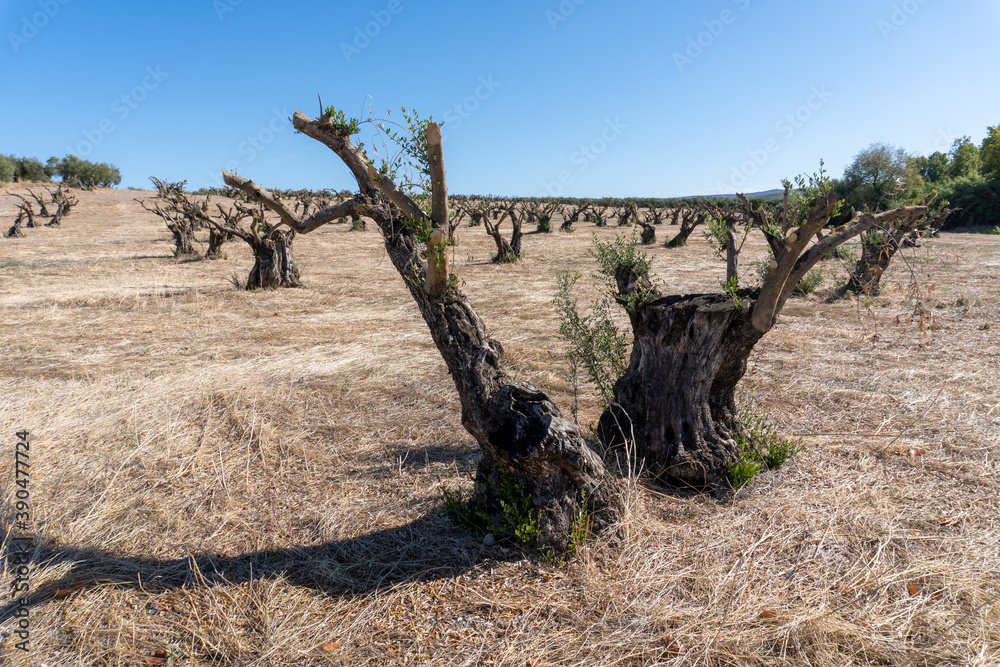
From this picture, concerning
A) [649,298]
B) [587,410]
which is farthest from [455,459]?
[649,298]

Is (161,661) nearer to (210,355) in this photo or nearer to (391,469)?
(391,469)

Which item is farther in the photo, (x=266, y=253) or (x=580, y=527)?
(x=266, y=253)

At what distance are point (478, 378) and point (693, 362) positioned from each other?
1.76m

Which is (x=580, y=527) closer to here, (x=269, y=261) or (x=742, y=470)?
(x=742, y=470)

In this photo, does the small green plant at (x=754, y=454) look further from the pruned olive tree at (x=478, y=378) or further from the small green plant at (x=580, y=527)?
the small green plant at (x=580, y=527)

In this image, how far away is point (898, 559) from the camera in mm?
3330

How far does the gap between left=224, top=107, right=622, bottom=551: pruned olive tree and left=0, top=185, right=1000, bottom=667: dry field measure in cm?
31

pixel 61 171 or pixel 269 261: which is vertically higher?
pixel 61 171

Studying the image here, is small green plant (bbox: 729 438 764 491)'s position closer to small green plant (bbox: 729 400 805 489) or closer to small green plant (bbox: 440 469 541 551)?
small green plant (bbox: 729 400 805 489)

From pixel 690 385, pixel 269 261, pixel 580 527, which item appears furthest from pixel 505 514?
pixel 269 261

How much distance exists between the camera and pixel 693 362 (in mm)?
4145

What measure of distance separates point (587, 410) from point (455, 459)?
1720mm

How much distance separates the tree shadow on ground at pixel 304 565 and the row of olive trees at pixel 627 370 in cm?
38

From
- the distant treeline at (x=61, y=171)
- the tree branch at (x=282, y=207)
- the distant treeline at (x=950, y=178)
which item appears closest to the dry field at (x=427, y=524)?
the tree branch at (x=282, y=207)
